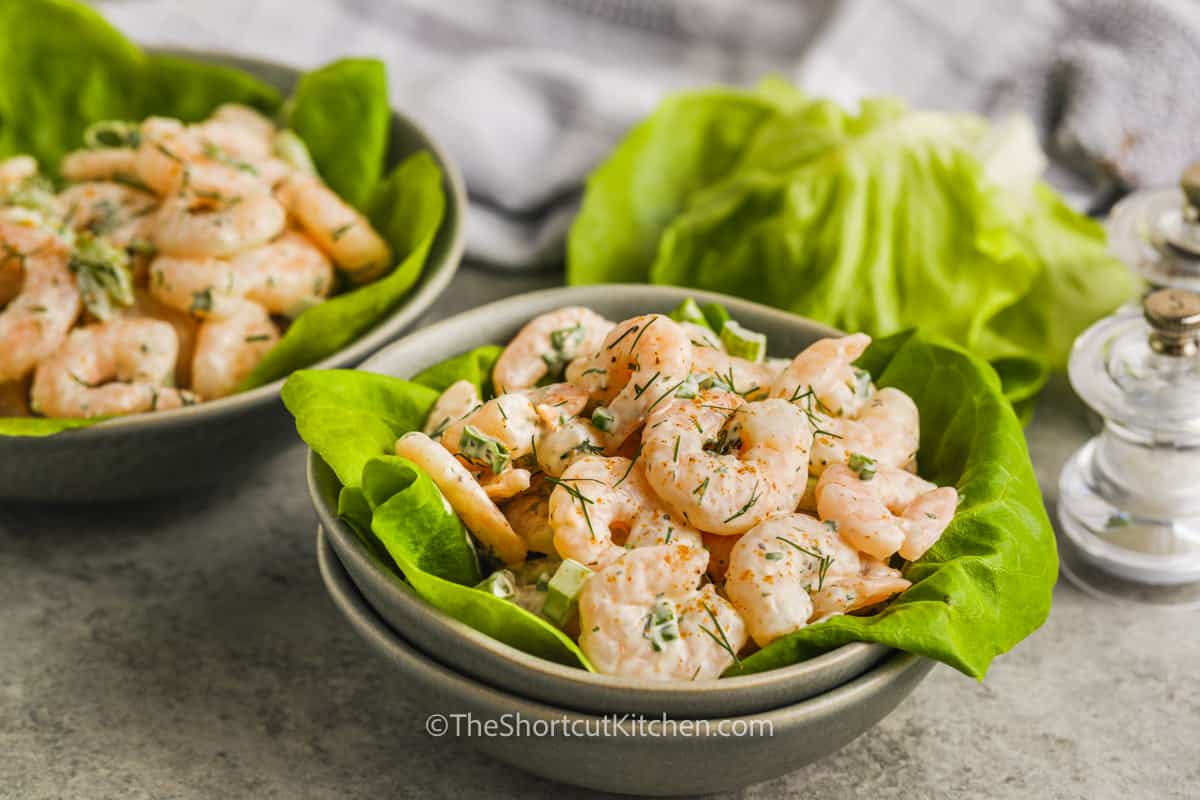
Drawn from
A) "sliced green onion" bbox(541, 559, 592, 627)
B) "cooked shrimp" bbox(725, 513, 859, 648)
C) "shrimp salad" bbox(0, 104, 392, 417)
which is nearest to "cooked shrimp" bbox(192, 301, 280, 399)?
"shrimp salad" bbox(0, 104, 392, 417)

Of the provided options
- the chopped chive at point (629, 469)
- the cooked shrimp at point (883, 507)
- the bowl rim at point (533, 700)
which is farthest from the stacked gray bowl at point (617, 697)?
the chopped chive at point (629, 469)

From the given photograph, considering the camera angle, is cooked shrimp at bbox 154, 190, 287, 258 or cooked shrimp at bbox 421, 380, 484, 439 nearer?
cooked shrimp at bbox 421, 380, 484, 439

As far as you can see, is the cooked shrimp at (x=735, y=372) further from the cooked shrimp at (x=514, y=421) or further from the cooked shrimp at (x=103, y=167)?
the cooked shrimp at (x=103, y=167)

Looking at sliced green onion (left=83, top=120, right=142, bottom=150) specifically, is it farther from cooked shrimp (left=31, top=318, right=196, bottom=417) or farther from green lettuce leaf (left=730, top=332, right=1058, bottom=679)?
green lettuce leaf (left=730, top=332, right=1058, bottom=679)

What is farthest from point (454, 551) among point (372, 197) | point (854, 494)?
point (372, 197)

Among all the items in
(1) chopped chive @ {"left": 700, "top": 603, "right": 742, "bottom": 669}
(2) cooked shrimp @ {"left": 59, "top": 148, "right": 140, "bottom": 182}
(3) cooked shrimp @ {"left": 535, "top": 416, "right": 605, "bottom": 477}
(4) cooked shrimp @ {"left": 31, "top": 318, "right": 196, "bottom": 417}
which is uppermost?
(3) cooked shrimp @ {"left": 535, "top": 416, "right": 605, "bottom": 477}

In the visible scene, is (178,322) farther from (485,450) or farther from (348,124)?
(485,450)

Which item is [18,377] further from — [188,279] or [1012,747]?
[1012,747]
